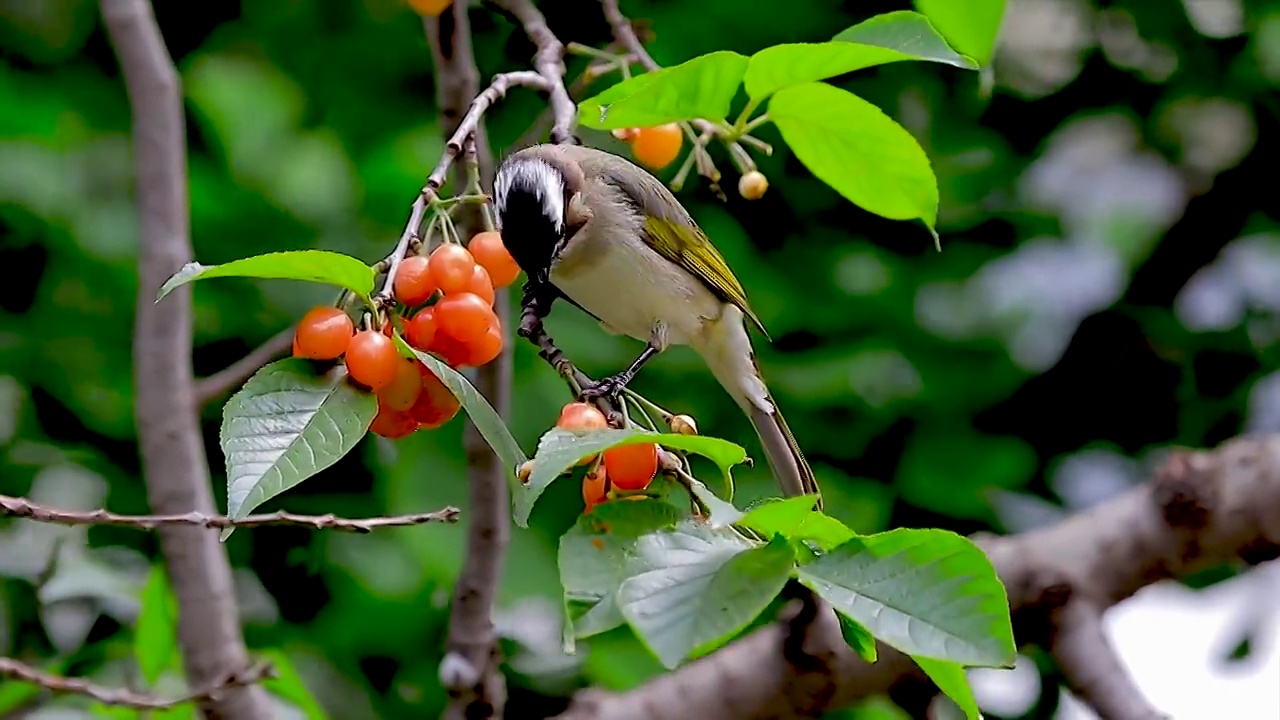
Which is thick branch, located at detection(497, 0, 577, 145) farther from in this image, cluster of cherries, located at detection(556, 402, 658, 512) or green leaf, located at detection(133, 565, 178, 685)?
green leaf, located at detection(133, 565, 178, 685)

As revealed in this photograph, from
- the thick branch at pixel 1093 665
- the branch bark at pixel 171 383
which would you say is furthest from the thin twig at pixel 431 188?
the thick branch at pixel 1093 665

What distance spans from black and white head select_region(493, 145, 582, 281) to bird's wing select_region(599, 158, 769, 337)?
213 mm

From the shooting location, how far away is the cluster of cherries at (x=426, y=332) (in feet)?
2.03

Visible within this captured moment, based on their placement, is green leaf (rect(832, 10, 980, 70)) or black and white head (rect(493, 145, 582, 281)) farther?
black and white head (rect(493, 145, 582, 281))

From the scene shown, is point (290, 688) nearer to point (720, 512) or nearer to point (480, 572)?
point (480, 572)

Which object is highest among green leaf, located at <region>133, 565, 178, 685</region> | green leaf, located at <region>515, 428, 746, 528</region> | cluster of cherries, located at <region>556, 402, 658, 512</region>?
green leaf, located at <region>515, 428, 746, 528</region>

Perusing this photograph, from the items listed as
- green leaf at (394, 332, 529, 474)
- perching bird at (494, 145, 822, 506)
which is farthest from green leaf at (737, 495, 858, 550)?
perching bird at (494, 145, 822, 506)

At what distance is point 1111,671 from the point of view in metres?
1.18

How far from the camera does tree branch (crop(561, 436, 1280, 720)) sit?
4.02 feet

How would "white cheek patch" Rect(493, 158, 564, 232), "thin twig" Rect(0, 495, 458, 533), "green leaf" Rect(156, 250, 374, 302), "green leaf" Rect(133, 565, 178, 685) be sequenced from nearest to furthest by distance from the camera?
"green leaf" Rect(156, 250, 374, 302) < "thin twig" Rect(0, 495, 458, 533) < "white cheek patch" Rect(493, 158, 564, 232) < "green leaf" Rect(133, 565, 178, 685)

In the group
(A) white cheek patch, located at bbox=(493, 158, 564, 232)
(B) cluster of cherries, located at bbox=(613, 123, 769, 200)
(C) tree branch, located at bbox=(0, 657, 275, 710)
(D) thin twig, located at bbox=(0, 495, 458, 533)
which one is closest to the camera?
(D) thin twig, located at bbox=(0, 495, 458, 533)

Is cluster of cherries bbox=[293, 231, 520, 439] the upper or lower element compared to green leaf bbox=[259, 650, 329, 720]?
upper

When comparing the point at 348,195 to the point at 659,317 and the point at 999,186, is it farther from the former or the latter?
the point at 999,186

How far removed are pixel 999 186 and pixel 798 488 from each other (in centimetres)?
76
